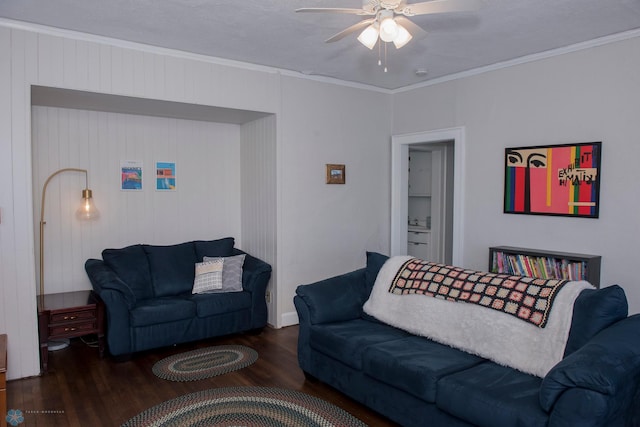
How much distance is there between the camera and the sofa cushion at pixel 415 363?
2.61 metres

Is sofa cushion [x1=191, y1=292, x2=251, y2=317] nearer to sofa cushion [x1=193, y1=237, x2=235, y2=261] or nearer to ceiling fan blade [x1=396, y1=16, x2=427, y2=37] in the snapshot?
sofa cushion [x1=193, y1=237, x2=235, y2=261]

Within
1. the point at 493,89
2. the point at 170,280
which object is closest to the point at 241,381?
the point at 170,280

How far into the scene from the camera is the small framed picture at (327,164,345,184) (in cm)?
518

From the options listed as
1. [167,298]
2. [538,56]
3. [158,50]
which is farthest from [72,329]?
[538,56]

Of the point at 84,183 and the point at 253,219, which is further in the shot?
the point at 253,219

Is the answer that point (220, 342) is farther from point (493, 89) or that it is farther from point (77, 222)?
point (493, 89)

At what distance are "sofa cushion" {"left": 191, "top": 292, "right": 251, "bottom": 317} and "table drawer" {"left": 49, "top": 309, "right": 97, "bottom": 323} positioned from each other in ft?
2.79

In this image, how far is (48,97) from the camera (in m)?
3.96

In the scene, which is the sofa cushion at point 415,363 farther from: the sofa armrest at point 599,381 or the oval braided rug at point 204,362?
the oval braided rug at point 204,362

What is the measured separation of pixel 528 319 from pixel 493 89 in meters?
2.69

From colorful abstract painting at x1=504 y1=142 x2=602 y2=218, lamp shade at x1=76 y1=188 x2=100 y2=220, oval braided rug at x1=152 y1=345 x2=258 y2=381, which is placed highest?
colorful abstract painting at x1=504 y1=142 x2=602 y2=218

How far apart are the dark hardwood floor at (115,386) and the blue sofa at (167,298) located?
0.21 m

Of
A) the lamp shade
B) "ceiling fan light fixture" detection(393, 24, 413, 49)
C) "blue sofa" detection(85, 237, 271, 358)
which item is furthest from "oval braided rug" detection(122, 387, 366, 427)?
"ceiling fan light fixture" detection(393, 24, 413, 49)

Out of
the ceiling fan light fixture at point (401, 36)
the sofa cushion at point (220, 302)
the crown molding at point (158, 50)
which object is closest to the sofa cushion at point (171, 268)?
the sofa cushion at point (220, 302)
